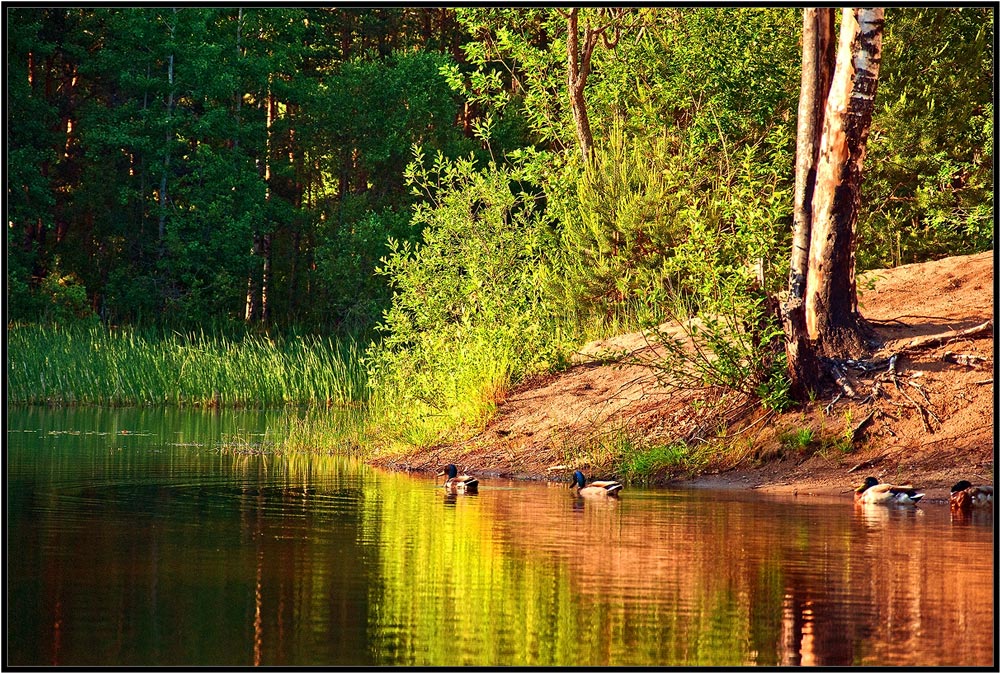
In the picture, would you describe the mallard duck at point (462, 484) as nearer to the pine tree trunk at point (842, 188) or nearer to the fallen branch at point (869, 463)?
the fallen branch at point (869, 463)

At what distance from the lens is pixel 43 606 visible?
8.31m

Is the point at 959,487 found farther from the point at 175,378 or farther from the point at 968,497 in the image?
the point at 175,378

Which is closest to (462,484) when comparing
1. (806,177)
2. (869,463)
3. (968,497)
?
(869,463)

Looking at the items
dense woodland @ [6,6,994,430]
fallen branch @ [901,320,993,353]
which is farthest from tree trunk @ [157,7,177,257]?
fallen branch @ [901,320,993,353]

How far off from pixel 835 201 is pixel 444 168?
6.17m

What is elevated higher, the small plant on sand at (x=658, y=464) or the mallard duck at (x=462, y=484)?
the small plant on sand at (x=658, y=464)

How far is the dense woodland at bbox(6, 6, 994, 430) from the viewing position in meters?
20.8

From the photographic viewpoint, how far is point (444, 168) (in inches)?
835

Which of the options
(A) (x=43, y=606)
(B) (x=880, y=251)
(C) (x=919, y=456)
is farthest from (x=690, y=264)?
(A) (x=43, y=606)

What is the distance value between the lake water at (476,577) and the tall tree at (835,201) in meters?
2.93

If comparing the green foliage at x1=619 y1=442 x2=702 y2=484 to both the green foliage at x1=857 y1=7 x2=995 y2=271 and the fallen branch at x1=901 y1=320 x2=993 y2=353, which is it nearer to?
the fallen branch at x1=901 y1=320 x2=993 y2=353

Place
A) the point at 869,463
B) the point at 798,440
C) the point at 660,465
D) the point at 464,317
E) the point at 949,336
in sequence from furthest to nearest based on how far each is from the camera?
the point at 464,317 < the point at 949,336 < the point at 660,465 < the point at 798,440 < the point at 869,463

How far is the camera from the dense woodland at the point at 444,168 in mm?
20828

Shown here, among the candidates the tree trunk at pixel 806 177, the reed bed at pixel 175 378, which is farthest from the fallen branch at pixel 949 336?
the reed bed at pixel 175 378
